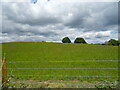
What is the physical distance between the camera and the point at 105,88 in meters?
3.88

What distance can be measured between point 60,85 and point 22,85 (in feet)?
4.56

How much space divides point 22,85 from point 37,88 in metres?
0.61

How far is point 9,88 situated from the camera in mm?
3986

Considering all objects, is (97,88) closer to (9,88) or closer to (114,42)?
(9,88)

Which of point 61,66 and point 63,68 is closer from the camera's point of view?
point 63,68

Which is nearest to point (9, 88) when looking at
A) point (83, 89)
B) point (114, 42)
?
point (83, 89)

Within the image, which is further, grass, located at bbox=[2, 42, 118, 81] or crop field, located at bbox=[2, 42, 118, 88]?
grass, located at bbox=[2, 42, 118, 81]

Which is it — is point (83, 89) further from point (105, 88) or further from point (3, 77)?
point (3, 77)

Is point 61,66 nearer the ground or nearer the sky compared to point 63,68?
nearer the ground

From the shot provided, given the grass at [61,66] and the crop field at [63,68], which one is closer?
the crop field at [63,68]

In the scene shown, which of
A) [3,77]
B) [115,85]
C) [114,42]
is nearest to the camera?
[115,85]

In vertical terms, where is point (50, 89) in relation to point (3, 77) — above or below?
below

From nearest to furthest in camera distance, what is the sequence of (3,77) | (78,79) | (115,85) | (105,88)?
1. (105,88)
2. (115,85)
3. (3,77)
4. (78,79)

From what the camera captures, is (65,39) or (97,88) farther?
(65,39)
